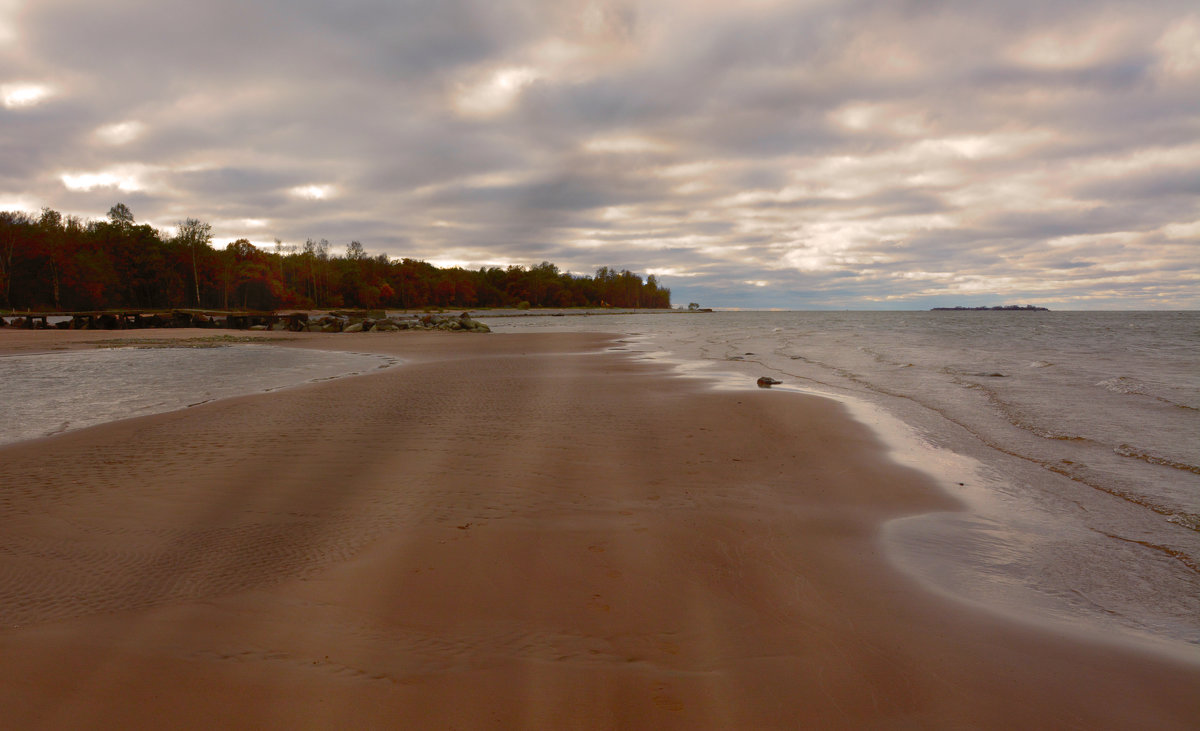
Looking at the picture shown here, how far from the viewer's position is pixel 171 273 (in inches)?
2963

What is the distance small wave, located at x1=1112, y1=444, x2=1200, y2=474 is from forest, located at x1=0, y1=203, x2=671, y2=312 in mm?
84648

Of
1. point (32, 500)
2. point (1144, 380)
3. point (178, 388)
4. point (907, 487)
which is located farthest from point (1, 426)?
point (1144, 380)

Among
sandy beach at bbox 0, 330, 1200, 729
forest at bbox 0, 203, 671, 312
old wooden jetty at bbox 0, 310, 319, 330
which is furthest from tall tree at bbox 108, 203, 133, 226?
sandy beach at bbox 0, 330, 1200, 729

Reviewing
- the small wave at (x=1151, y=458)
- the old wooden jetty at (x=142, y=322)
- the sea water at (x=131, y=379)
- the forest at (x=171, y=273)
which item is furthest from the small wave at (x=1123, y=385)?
the forest at (x=171, y=273)

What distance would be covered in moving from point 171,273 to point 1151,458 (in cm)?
9390

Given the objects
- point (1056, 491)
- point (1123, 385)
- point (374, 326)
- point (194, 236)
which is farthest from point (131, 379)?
point (194, 236)

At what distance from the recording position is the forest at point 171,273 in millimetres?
61312

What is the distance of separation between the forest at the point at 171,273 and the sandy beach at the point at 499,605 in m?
77.8

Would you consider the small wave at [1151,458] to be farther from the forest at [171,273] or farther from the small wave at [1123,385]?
the forest at [171,273]

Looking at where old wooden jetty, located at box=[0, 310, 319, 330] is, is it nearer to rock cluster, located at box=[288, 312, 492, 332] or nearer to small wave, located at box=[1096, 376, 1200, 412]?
rock cluster, located at box=[288, 312, 492, 332]

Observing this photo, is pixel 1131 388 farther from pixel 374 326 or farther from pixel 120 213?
pixel 120 213

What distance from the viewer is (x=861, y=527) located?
4492 mm

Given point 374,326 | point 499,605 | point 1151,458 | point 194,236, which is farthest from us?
point 194,236

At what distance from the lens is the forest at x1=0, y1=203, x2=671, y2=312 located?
6131cm
